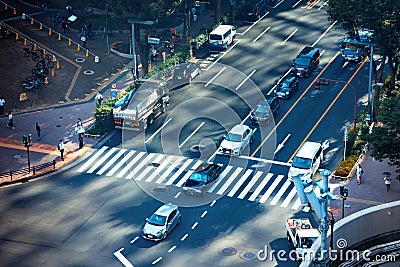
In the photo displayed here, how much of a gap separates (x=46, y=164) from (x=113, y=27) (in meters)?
34.8

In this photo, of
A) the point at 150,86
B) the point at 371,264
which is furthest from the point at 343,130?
the point at 371,264

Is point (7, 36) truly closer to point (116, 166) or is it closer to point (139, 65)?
point (139, 65)

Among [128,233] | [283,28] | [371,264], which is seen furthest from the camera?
[283,28]

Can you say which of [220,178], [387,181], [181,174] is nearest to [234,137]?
[220,178]

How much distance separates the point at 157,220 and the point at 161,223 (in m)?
0.45

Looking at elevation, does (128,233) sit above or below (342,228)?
below

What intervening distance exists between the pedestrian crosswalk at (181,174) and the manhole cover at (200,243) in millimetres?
7401

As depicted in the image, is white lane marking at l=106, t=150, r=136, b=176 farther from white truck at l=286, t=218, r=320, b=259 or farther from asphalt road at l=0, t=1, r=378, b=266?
white truck at l=286, t=218, r=320, b=259

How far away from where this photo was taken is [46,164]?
7638 cm

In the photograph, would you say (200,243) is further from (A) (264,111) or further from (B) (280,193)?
(A) (264,111)

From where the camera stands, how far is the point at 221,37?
99.4 meters

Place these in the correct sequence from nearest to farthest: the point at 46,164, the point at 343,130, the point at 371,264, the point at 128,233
A: the point at 371,264 → the point at 128,233 → the point at 46,164 → the point at 343,130

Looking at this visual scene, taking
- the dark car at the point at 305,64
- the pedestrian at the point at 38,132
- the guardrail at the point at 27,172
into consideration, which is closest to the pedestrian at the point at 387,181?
the dark car at the point at 305,64

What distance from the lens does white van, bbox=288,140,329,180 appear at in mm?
73938
